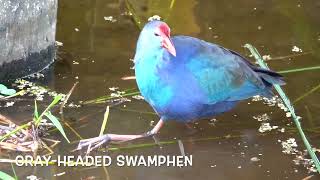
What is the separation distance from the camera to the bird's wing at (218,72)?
322cm

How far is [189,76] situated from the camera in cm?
319

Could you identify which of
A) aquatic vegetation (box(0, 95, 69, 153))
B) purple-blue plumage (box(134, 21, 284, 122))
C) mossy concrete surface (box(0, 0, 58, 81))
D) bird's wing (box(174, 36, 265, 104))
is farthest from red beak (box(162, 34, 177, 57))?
mossy concrete surface (box(0, 0, 58, 81))

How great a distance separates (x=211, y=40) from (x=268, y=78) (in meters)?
1.03

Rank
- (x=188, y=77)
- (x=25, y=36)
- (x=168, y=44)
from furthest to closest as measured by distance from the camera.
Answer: (x=25, y=36) < (x=188, y=77) < (x=168, y=44)

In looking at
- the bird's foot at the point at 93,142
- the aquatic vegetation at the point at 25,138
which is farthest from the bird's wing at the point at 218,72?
the aquatic vegetation at the point at 25,138

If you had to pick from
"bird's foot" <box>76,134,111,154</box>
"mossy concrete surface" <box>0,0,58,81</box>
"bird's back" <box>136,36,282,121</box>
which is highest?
"mossy concrete surface" <box>0,0,58,81</box>

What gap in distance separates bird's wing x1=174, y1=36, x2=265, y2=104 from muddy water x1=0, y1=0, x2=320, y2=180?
248mm

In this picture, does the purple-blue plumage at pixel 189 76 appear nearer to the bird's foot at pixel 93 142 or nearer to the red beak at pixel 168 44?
the red beak at pixel 168 44

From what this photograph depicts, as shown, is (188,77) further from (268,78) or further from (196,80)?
(268,78)

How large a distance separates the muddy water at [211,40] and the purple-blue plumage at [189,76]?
0.19m

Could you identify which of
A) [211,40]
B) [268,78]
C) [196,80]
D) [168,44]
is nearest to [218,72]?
[196,80]

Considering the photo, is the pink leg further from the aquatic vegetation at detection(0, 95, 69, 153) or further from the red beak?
the red beak

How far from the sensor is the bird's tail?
3.39 meters

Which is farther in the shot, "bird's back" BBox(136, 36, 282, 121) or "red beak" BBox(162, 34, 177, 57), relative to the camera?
"bird's back" BBox(136, 36, 282, 121)
